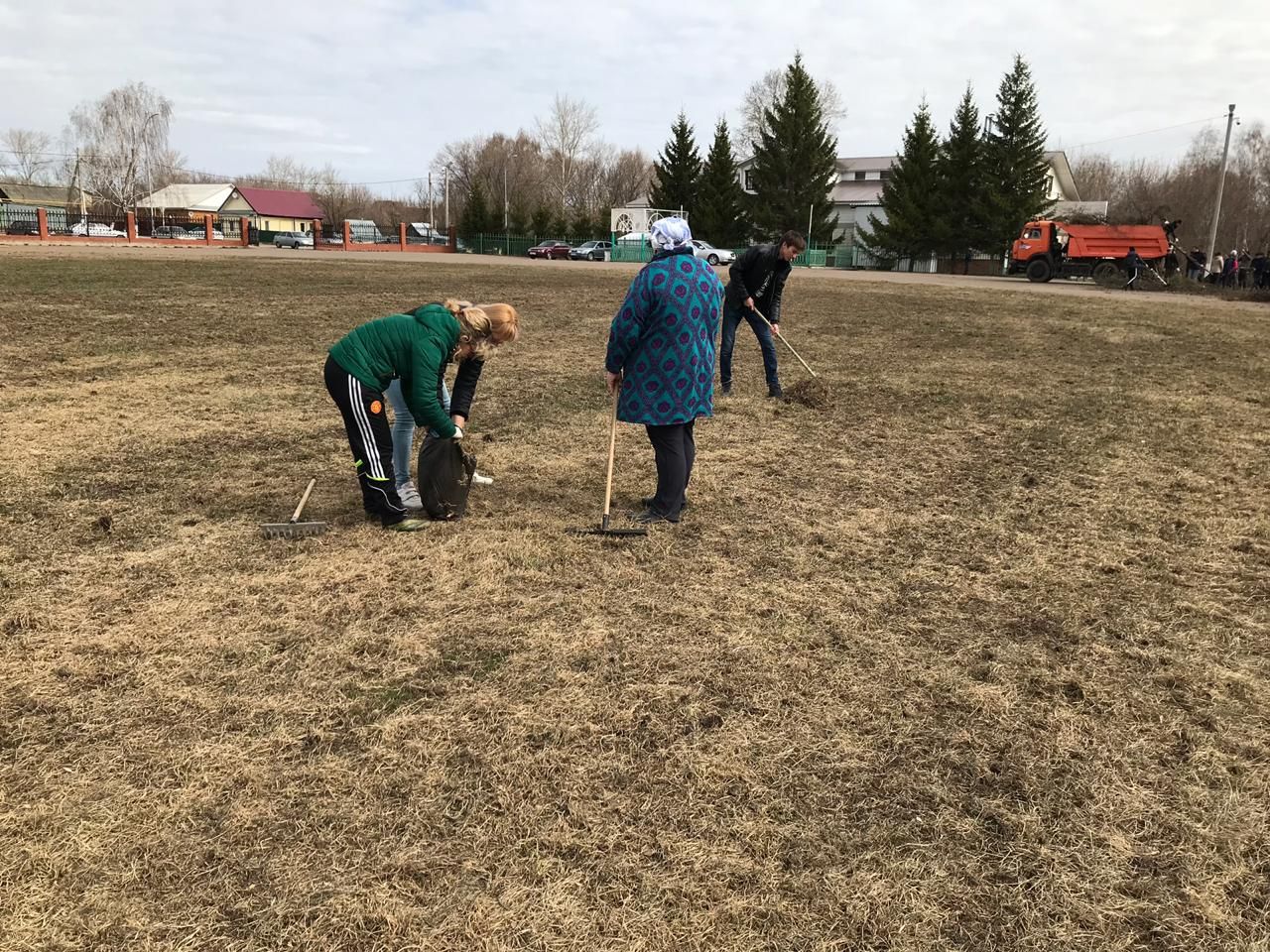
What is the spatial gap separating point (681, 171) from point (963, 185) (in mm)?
18530

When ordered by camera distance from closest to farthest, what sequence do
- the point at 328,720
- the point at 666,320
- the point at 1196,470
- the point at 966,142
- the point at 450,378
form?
the point at 328,720 → the point at 666,320 → the point at 1196,470 → the point at 450,378 → the point at 966,142

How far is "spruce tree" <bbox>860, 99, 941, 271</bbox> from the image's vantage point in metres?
46.9

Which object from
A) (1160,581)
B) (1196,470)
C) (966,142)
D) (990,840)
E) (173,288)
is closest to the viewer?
(990,840)

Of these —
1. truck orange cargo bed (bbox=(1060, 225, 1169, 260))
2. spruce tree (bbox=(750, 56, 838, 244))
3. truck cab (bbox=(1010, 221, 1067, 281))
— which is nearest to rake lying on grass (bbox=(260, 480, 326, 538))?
truck orange cargo bed (bbox=(1060, 225, 1169, 260))

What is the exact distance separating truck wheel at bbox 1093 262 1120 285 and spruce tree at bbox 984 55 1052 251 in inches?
559

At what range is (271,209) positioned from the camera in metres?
89.1

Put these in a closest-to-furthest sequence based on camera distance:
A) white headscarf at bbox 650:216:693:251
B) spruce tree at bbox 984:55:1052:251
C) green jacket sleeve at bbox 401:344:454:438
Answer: green jacket sleeve at bbox 401:344:454:438, white headscarf at bbox 650:216:693:251, spruce tree at bbox 984:55:1052:251

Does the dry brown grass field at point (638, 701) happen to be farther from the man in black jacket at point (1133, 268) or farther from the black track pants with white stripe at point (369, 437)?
the man in black jacket at point (1133, 268)

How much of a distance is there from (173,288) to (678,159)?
43.6 meters

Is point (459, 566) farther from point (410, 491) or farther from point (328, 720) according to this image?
point (328, 720)

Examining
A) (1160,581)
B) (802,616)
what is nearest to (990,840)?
(802,616)

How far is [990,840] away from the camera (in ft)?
7.54

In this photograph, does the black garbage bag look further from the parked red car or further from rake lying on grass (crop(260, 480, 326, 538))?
the parked red car

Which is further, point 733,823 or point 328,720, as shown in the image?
point 328,720
